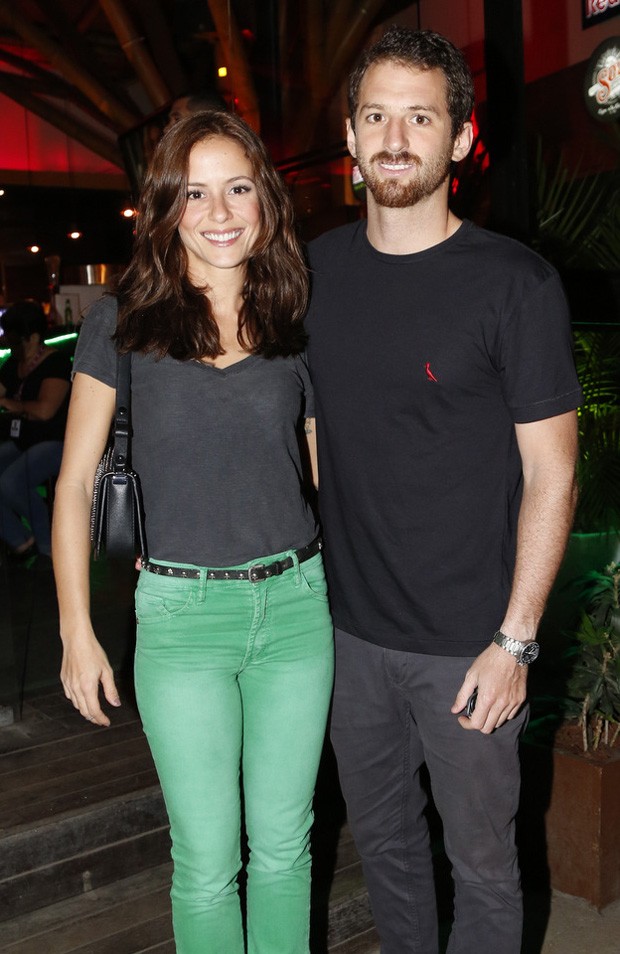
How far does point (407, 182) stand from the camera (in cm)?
192

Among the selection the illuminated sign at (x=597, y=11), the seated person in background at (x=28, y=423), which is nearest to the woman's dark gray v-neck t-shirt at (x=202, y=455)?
the seated person in background at (x=28, y=423)

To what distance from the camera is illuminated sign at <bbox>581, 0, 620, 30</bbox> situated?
370cm

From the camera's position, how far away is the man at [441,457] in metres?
1.90

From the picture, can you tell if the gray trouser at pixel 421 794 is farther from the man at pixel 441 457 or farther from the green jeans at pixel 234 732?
the green jeans at pixel 234 732

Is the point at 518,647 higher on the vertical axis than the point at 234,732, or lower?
higher

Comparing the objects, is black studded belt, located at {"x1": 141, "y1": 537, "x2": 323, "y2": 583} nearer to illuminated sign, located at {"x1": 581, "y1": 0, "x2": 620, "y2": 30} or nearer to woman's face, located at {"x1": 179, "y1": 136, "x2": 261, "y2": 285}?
woman's face, located at {"x1": 179, "y1": 136, "x2": 261, "y2": 285}

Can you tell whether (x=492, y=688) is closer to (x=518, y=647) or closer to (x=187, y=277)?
(x=518, y=647)

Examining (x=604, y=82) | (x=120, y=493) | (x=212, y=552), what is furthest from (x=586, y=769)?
(x=604, y=82)

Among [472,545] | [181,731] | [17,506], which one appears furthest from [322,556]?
Result: [17,506]

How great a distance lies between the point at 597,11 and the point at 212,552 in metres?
2.95

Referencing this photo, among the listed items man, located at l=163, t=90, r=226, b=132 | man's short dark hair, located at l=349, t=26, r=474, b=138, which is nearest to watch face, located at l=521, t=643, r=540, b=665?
man's short dark hair, located at l=349, t=26, r=474, b=138

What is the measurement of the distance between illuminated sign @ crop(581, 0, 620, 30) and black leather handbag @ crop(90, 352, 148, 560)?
2738mm

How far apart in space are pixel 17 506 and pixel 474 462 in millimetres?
2385

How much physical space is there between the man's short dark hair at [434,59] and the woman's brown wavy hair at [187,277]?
30 centimetres
